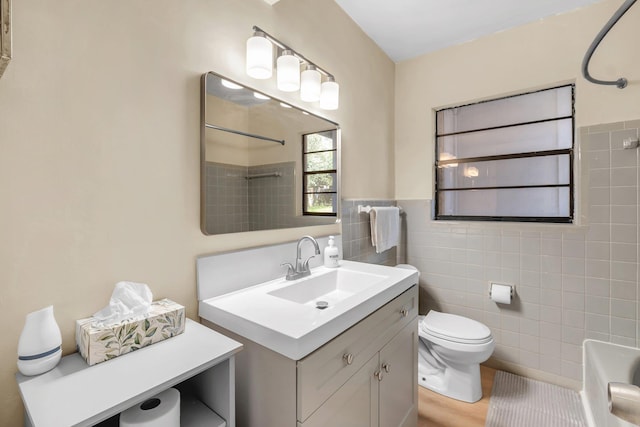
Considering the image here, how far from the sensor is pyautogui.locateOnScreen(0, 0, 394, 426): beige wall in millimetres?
740

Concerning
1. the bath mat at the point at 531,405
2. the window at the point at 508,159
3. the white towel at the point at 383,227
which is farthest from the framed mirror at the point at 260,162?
the bath mat at the point at 531,405

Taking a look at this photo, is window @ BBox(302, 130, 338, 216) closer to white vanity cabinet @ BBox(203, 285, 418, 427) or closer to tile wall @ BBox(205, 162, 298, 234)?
tile wall @ BBox(205, 162, 298, 234)

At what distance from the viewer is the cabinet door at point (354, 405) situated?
2.93 ft

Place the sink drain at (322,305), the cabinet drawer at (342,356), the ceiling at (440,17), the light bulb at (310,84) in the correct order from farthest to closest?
1. the ceiling at (440,17)
2. the light bulb at (310,84)
3. the sink drain at (322,305)
4. the cabinet drawer at (342,356)

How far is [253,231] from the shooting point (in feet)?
4.34

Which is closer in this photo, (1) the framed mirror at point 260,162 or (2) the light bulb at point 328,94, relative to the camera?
(1) the framed mirror at point 260,162

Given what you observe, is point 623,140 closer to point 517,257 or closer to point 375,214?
point 517,257

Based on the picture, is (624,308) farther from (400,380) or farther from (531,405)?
(400,380)

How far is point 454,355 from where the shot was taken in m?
1.81

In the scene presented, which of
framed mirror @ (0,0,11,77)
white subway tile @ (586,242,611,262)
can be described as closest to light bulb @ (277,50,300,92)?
framed mirror @ (0,0,11,77)

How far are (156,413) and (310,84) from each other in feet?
4.91

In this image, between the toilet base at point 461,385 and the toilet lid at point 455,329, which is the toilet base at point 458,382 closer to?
the toilet base at point 461,385

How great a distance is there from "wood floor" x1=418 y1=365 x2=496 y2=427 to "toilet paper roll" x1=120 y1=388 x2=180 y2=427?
151 centimetres

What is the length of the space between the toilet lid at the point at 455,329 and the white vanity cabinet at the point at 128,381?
59.3 inches
